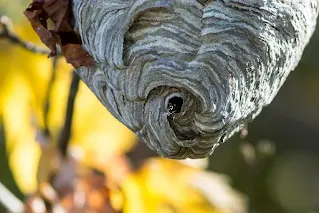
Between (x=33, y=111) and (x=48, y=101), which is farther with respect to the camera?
(x=33, y=111)

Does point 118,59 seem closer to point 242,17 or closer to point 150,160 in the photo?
point 242,17

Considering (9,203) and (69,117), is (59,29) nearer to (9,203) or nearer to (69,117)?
(69,117)

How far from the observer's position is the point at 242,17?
99 cm

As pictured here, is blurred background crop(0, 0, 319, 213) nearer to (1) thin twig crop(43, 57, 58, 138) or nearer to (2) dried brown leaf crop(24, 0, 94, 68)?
(1) thin twig crop(43, 57, 58, 138)

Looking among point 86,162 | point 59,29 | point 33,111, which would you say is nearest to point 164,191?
point 86,162

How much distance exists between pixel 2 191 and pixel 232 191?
0.61 m

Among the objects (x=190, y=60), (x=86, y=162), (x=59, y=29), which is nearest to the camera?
(x=190, y=60)

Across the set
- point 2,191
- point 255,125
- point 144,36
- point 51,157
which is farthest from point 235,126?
point 255,125

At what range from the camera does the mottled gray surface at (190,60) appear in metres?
0.99

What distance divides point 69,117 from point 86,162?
0.31m

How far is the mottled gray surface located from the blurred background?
47 centimetres

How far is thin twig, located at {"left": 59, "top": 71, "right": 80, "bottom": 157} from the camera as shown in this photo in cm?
142

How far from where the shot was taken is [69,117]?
1501 millimetres

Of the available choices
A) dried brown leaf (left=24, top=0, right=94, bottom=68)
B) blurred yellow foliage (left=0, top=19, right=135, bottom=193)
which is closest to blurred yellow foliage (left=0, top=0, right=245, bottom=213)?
blurred yellow foliage (left=0, top=19, right=135, bottom=193)
